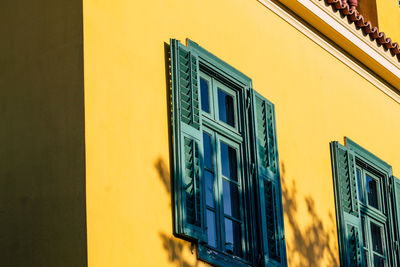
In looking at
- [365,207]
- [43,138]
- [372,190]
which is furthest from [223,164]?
[372,190]

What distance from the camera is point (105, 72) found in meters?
7.42

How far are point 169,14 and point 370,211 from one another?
11.0 feet

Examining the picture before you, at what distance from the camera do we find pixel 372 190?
423 inches

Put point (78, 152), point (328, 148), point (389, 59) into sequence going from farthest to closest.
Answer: point (389, 59) < point (328, 148) < point (78, 152)

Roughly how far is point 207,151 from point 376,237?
9.87 ft

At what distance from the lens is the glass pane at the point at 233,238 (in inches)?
320

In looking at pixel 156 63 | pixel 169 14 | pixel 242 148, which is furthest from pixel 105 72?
pixel 242 148

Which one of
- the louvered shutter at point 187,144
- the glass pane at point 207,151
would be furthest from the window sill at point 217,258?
the glass pane at point 207,151

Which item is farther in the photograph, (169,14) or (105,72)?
(169,14)

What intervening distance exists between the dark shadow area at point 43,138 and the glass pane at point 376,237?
4.36 metres

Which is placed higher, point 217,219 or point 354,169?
point 354,169

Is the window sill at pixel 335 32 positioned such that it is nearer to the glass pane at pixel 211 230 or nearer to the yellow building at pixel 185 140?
the yellow building at pixel 185 140

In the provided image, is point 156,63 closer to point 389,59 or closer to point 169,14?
point 169,14

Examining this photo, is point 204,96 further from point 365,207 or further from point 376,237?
point 376,237
